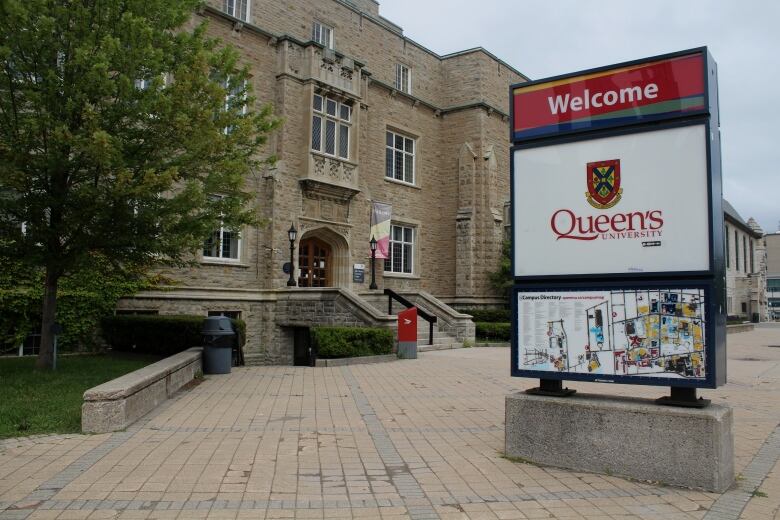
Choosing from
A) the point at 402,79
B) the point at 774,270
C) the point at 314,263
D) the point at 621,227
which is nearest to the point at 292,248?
the point at 314,263

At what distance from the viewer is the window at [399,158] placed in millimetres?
25875

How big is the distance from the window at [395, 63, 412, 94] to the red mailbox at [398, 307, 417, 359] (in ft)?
46.2

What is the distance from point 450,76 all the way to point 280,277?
13.8m

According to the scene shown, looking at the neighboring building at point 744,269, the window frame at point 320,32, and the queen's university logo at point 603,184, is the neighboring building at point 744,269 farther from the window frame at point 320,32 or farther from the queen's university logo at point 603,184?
the queen's university logo at point 603,184

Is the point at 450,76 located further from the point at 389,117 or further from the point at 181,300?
the point at 181,300

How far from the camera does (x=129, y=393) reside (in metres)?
7.07

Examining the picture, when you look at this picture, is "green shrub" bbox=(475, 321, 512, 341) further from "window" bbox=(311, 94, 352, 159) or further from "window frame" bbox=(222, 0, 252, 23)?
"window frame" bbox=(222, 0, 252, 23)

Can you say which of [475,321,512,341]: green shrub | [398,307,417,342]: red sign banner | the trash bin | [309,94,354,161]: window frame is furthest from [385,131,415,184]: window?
the trash bin

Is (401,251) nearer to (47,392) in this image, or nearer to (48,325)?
(48,325)

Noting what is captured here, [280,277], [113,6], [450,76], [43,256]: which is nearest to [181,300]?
[280,277]

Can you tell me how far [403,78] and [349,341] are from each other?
51.4ft

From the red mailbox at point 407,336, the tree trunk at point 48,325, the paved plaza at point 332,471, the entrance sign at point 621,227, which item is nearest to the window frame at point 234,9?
the red mailbox at point 407,336

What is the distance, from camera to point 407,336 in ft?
51.1

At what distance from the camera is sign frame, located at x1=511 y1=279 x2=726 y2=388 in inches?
194
